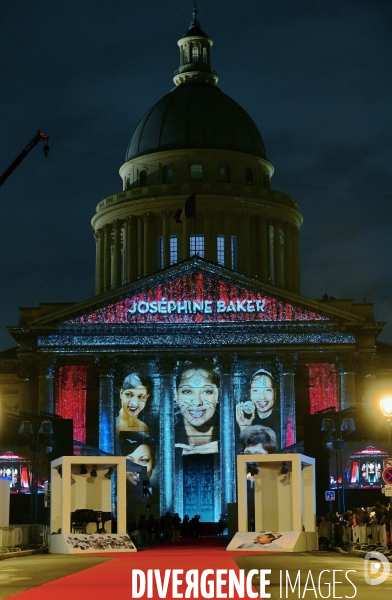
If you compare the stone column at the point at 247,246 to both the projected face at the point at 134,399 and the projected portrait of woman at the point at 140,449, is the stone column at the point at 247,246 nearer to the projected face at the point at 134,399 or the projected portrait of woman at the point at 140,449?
the projected face at the point at 134,399

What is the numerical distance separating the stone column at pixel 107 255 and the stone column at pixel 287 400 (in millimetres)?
35588

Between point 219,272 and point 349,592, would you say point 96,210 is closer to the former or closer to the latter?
point 219,272

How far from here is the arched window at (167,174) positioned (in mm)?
128875

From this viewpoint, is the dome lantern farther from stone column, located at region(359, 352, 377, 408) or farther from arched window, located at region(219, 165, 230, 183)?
stone column, located at region(359, 352, 377, 408)

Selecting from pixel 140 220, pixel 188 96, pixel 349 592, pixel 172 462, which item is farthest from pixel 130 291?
pixel 349 592

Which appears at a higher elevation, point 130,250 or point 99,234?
point 99,234

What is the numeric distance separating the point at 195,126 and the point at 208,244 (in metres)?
15.7

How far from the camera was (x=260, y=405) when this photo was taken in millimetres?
96750

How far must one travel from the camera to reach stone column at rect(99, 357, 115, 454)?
94375 millimetres

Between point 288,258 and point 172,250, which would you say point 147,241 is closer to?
point 172,250
